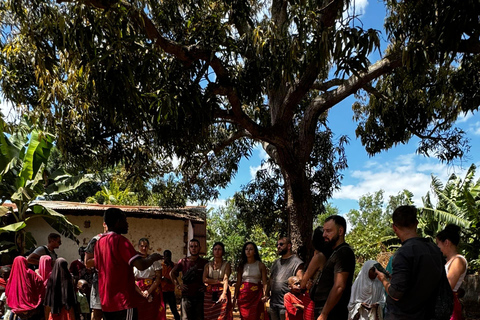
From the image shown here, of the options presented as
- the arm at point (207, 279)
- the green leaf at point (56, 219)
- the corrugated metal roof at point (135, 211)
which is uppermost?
the corrugated metal roof at point (135, 211)

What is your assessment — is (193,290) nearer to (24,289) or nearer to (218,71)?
(24,289)

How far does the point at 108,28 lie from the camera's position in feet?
21.3

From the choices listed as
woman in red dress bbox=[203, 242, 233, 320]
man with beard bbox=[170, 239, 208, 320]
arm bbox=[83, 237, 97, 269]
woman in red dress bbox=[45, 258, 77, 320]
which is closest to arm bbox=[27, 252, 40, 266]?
woman in red dress bbox=[45, 258, 77, 320]

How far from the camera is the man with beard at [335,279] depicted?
3484mm

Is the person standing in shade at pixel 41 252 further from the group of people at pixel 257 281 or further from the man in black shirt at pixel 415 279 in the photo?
the man in black shirt at pixel 415 279

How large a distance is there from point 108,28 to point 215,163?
756 cm

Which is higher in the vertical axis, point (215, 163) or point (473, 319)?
point (215, 163)

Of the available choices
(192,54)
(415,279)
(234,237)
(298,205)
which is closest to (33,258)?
(192,54)

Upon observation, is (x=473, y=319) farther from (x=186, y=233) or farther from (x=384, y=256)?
(x=186, y=233)

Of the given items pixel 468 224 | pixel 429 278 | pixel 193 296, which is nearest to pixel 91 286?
pixel 193 296

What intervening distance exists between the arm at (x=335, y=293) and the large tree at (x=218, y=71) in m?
3.46

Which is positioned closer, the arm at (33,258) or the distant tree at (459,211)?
the arm at (33,258)

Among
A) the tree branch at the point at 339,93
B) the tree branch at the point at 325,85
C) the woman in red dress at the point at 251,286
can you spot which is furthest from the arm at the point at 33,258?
the tree branch at the point at 325,85

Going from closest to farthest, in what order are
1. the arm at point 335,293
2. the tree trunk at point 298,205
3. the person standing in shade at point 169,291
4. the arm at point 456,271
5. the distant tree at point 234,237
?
the arm at point 335,293 < the arm at point 456,271 < the person standing in shade at point 169,291 < the tree trunk at point 298,205 < the distant tree at point 234,237
